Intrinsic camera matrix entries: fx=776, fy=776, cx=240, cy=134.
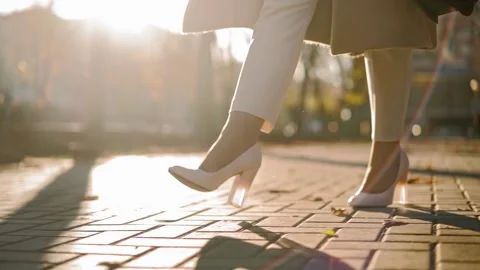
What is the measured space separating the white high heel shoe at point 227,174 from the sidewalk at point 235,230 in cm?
16

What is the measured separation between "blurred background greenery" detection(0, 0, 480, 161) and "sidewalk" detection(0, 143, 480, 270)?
3.13 feet

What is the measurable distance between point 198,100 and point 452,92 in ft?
Answer: 92.4

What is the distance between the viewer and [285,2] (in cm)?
307

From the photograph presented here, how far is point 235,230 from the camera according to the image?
2.90 meters

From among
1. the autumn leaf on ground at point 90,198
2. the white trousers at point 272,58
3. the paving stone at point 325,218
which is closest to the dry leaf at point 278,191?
the autumn leaf on ground at point 90,198

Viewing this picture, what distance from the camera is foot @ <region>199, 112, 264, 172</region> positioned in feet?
9.75

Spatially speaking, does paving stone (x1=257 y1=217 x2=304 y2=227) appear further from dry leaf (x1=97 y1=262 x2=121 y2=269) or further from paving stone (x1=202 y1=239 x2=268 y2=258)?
dry leaf (x1=97 y1=262 x2=121 y2=269)

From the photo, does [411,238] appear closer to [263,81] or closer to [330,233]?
[330,233]

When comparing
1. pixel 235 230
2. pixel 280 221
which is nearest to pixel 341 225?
pixel 280 221

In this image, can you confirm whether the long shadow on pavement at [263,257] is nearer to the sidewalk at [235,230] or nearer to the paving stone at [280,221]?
the sidewalk at [235,230]

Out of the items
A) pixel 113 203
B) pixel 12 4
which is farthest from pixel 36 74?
pixel 113 203

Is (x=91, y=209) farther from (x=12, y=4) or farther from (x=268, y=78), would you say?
(x=12, y=4)

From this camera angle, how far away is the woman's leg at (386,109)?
12.4 ft

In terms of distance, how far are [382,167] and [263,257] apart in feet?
5.49
